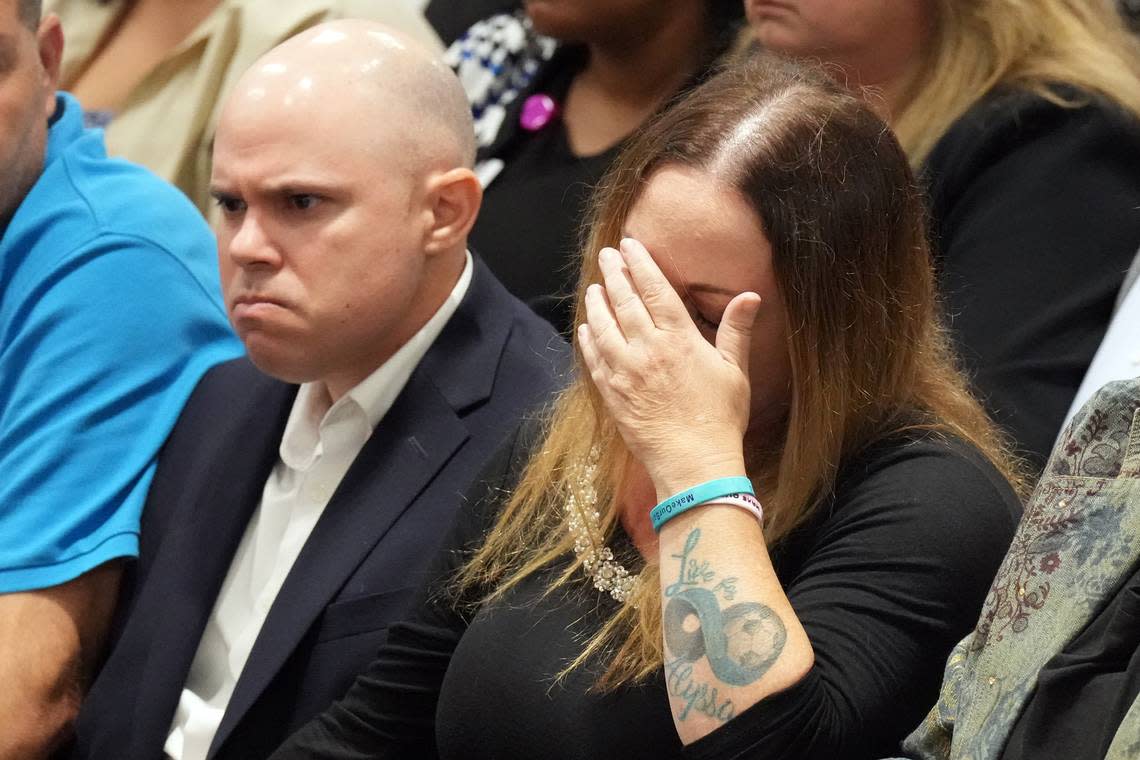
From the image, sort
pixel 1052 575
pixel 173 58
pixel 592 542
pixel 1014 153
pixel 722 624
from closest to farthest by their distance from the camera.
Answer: pixel 1052 575 < pixel 722 624 < pixel 592 542 < pixel 1014 153 < pixel 173 58

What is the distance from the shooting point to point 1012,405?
183cm

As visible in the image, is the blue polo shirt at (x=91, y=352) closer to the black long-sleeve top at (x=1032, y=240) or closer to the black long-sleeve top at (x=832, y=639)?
the black long-sleeve top at (x=832, y=639)

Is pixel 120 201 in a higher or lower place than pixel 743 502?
lower

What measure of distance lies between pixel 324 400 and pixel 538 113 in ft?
2.62

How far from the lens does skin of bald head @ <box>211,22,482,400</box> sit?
1.73m

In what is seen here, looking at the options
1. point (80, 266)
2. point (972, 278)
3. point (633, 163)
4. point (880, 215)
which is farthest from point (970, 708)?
point (80, 266)

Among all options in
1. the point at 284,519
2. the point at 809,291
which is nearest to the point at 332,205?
the point at 284,519

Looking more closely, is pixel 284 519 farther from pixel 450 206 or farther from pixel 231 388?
pixel 450 206

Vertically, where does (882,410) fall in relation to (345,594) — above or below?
above

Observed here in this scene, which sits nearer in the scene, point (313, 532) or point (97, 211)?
point (313, 532)

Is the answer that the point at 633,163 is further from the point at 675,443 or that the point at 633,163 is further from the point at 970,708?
the point at 970,708

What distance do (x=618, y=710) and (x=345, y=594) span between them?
0.43m

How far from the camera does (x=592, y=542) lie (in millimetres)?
1479

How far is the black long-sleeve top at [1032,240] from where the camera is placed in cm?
184
